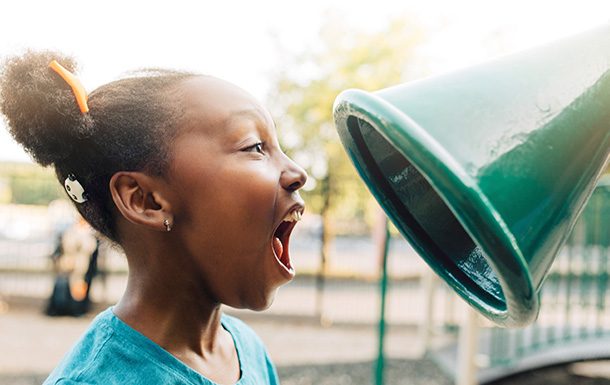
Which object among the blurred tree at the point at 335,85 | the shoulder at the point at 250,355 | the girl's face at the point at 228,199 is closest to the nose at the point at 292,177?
the girl's face at the point at 228,199

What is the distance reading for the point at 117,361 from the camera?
1045mm

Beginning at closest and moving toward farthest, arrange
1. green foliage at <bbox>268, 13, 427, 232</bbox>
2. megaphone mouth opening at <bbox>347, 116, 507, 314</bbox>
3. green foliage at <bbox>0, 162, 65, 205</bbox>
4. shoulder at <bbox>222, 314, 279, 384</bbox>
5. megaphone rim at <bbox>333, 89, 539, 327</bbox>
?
1. megaphone rim at <bbox>333, 89, 539, 327</bbox>
2. megaphone mouth opening at <bbox>347, 116, 507, 314</bbox>
3. shoulder at <bbox>222, 314, 279, 384</bbox>
4. green foliage at <bbox>0, 162, 65, 205</bbox>
5. green foliage at <bbox>268, 13, 427, 232</bbox>

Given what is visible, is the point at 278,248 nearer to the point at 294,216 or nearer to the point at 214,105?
the point at 294,216

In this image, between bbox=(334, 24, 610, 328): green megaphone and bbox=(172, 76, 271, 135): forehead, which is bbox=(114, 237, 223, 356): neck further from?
bbox=(334, 24, 610, 328): green megaphone

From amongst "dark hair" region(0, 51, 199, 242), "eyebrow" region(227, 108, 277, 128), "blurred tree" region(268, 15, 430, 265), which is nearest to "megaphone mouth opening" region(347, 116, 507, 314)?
"eyebrow" region(227, 108, 277, 128)

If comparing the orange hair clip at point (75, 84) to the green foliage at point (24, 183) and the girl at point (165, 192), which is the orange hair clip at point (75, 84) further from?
the green foliage at point (24, 183)

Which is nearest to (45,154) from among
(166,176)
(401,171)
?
(166,176)

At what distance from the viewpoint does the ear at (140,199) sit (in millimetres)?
1075

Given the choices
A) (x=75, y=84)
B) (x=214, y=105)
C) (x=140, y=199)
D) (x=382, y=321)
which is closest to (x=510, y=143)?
(x=214, y=105)

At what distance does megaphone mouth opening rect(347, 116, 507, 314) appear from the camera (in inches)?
36.0

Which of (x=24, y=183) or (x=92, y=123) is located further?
(x=24, y=183)

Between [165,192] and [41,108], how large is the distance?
325 millimetres

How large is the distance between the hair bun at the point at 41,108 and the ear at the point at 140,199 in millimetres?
127

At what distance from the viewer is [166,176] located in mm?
1080
